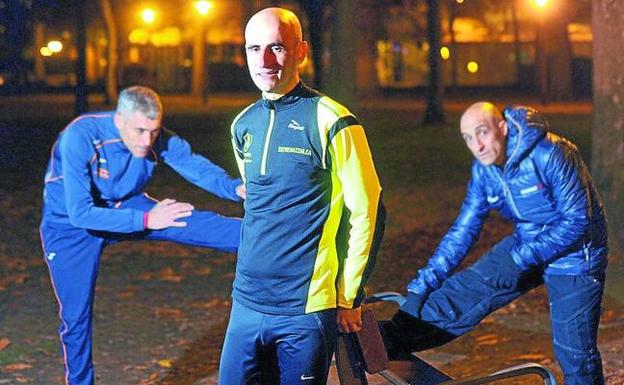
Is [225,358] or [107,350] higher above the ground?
[225,358]

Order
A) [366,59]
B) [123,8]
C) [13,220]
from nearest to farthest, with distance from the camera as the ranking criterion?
[13,220] < [366,59] < [123,8]

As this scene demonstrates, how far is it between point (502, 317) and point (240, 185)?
351 cm

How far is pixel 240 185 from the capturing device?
5.93 metres

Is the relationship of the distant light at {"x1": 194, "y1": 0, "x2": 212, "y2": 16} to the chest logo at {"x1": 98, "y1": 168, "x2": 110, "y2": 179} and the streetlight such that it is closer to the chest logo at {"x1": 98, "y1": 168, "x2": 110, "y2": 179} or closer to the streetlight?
the streetlight

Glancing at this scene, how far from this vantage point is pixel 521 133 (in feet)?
17.4

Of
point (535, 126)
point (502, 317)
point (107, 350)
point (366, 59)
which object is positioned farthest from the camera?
point (366, 59)

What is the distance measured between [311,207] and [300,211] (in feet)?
0.13

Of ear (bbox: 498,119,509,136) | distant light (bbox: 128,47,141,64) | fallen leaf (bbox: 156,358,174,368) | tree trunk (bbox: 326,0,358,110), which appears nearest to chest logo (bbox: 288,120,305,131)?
ear (bbox: 498,119,509,136)

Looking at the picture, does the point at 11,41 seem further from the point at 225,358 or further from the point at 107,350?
the point at 225,358

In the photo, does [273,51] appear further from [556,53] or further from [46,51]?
[46,51]

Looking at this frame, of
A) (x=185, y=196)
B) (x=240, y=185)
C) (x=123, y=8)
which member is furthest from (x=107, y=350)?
(x=123, y=8)

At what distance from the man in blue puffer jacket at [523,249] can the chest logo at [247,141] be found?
1388 millimetres

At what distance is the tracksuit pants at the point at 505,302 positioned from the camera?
5.48m

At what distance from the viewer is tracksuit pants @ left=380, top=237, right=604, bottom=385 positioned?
216 inches
